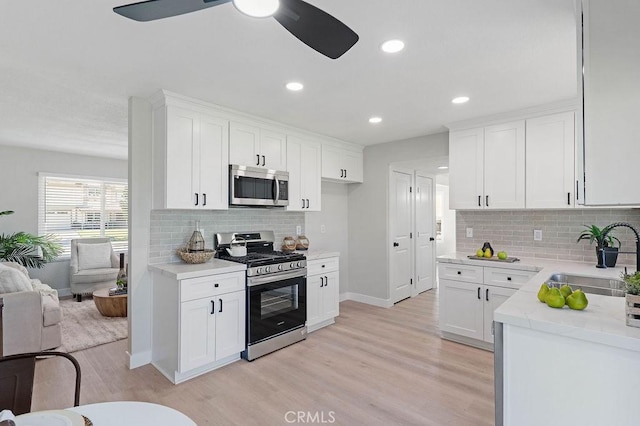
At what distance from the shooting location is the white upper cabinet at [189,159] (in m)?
→ 2.99

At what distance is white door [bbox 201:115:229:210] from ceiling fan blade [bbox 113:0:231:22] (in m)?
1.91

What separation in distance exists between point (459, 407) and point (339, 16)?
2.71m

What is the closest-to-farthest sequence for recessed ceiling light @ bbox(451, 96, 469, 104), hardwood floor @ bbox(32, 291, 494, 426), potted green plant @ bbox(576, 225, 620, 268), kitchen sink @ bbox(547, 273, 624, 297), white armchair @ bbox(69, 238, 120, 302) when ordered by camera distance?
hardwood floor @ bbox(32, 291, 494, 426), kitchen sink @ bbox(547, 273, 624, 297), potted green plant @ bbox(576, 225, 620, 268), recessed ceiling light @ bbox(451, 96, 469, 104), white armchair @ bbox(69, 238, 120, 302)

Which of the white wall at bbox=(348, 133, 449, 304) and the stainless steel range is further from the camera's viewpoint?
the white wall at bbox=(348, 133, 449, 304)

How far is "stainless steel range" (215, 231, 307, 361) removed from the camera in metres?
3.19

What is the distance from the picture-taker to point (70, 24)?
192 cm

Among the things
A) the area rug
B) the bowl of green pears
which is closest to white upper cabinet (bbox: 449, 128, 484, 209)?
the bowl of green pears

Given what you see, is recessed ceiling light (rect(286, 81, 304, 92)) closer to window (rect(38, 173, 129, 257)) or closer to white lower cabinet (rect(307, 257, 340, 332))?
white lower cabinet (rect(307, 257, 340, 332))

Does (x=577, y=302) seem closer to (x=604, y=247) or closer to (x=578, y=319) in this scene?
(x=578, y=319)

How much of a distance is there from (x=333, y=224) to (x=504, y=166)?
2.50 meters

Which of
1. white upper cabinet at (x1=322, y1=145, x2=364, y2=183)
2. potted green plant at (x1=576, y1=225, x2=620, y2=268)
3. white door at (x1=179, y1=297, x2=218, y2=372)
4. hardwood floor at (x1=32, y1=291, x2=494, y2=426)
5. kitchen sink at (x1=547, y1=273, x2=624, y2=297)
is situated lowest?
hardwood floor at (x1=32, y1=291, x2=494, y2=426)

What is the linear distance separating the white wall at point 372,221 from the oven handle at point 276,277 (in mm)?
1634

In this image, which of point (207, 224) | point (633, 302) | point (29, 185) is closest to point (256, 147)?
point (207, 224)

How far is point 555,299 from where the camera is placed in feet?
5.28
